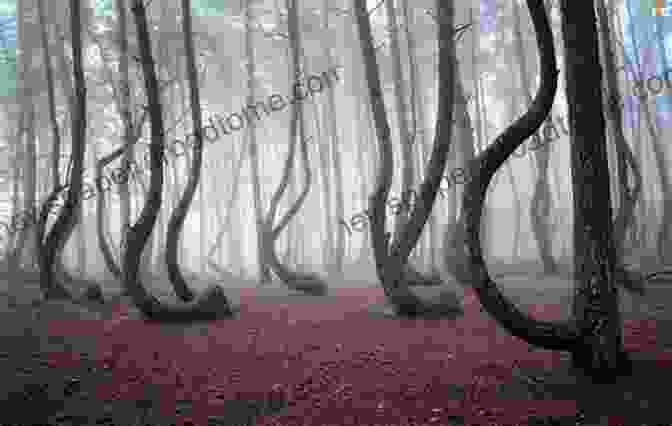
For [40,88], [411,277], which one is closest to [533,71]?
[411,277]

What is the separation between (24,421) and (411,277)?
811cm

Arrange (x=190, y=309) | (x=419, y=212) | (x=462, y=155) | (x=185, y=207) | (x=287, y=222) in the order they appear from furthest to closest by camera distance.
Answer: (x=287, y=222)
(x=462, y=155)
(x=185, y=207)
(x=419, y=212)
(x=190, y=309)

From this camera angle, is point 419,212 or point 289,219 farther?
point 289,219

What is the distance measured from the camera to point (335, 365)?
5.52 meters

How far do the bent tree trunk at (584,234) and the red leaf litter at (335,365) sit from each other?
24.4 inches

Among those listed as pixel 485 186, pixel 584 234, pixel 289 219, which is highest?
pixel 289 219

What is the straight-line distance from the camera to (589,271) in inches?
170

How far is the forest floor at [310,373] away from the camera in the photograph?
13.2 feet

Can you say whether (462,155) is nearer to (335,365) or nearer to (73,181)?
(335,365)

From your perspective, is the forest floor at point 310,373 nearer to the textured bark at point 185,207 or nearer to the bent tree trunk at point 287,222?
the textured bark at point 185,207

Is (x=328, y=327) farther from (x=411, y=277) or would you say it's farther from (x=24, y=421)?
(x=24, y=421)
